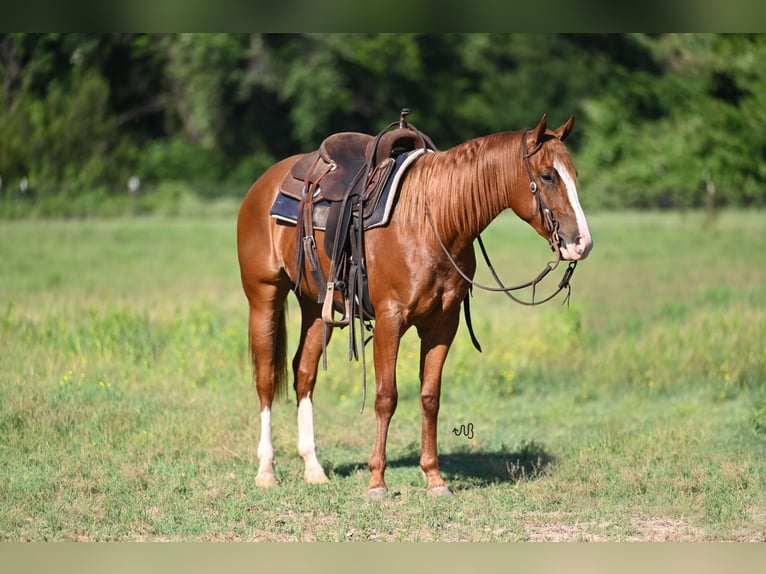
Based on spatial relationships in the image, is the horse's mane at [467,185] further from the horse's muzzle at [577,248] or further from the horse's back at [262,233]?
the horse's back at [262,233]

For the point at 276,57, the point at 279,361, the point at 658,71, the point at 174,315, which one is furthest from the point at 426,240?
the point at 658,71

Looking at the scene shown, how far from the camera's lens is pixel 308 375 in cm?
778

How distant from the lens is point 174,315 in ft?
44.7

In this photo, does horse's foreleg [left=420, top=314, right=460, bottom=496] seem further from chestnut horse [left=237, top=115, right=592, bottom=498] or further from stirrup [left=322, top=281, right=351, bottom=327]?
stirrup [left=322, top=281, right=351, bottom=327]

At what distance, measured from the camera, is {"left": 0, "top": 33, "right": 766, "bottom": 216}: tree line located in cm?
3170

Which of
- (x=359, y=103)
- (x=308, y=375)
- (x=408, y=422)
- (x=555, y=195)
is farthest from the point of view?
(x=359, y=103)

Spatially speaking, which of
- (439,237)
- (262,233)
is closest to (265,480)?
(262,233)

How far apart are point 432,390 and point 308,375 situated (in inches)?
44.4

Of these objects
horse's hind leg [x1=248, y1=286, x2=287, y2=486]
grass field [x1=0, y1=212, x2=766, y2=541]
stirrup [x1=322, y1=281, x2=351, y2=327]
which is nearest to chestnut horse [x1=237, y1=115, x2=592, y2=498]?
stirrup [x1=322, y1=281, x2=351, y2=327]

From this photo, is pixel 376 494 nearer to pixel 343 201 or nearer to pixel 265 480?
pixel 265 480

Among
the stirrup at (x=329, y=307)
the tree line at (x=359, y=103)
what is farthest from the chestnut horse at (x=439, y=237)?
the tree line at (x=359, y=103)

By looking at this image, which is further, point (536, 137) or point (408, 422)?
point (408, 422)
